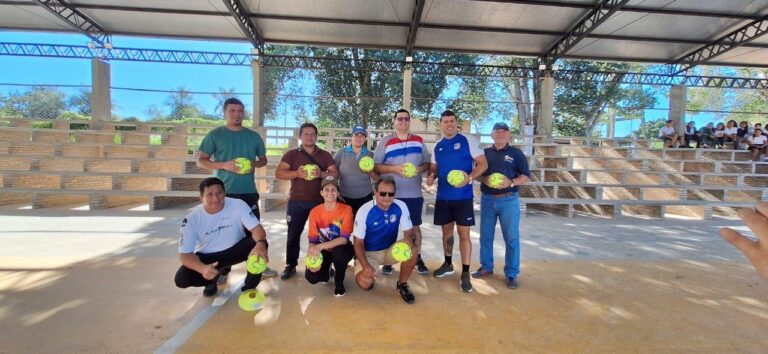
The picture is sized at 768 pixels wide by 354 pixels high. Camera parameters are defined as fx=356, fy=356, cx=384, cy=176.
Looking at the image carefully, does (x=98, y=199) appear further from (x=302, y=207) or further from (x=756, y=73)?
(x=756, y=73)

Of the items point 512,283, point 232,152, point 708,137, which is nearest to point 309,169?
point 232,152

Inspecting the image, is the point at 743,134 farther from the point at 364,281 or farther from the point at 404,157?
the point at 364,281

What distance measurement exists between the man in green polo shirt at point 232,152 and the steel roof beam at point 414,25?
7540mm

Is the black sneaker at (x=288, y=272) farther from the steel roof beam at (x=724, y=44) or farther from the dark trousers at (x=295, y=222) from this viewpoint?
the steel roof beam at (x=724, y=44)

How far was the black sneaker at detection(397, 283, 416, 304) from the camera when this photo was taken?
11.2ft

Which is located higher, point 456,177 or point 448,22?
point 448,22

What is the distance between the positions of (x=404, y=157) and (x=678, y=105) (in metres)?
15.2

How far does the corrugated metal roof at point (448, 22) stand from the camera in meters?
10.2

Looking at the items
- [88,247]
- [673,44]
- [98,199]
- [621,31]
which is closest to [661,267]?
[88,247]

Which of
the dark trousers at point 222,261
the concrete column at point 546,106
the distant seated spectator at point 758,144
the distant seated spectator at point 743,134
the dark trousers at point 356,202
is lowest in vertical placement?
the dark trousers at point 222,261

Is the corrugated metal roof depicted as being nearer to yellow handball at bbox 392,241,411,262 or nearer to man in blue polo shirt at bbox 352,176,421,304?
man in blue polo shirt at bbox 352,176,421,304

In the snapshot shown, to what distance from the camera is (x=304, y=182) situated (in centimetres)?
399

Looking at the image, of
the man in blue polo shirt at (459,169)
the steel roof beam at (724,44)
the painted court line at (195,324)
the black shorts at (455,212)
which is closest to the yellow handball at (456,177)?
the man in blue polo shirt at (459,169)

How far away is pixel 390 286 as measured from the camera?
3.82m
